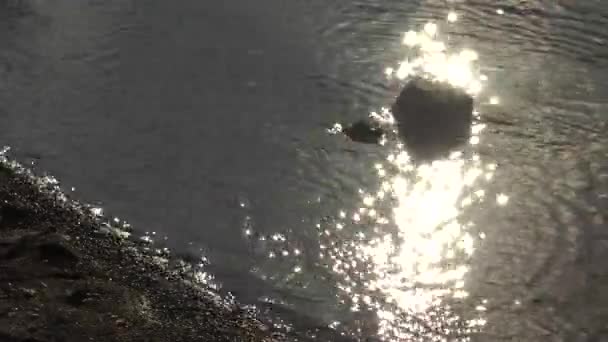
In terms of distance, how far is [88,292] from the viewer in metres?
5.89

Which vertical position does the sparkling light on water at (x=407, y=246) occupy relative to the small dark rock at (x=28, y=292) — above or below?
above

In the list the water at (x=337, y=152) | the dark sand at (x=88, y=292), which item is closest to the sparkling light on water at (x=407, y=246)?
the water at (x=337, y=152)

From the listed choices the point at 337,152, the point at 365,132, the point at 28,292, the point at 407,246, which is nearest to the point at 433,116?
the point at 365,132

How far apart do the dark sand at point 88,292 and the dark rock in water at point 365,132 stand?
263cm

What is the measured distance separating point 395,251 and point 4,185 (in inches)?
152

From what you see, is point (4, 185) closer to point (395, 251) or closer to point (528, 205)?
point (395, 251)

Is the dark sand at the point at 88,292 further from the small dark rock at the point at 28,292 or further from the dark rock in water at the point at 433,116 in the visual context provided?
the dark rock in water at the point at 433,116

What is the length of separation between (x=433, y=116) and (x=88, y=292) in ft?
13.2

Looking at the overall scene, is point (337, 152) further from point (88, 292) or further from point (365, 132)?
point (88, 292)

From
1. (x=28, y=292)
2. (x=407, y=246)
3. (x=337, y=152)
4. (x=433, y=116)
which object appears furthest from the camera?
(x=433, y=116)

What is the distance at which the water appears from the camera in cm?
620

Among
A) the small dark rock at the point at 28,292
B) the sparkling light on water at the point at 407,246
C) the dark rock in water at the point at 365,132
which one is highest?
the dark rock in water at the point at 365,132

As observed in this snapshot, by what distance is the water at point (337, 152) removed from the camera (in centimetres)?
620

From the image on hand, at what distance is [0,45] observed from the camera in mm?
10227
